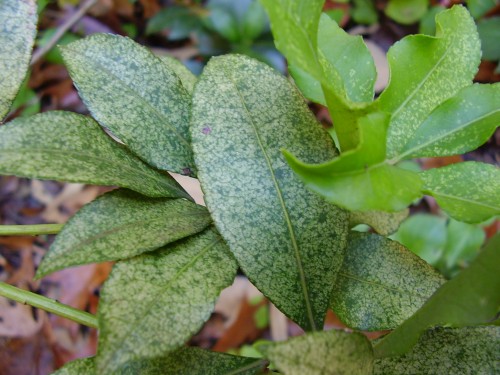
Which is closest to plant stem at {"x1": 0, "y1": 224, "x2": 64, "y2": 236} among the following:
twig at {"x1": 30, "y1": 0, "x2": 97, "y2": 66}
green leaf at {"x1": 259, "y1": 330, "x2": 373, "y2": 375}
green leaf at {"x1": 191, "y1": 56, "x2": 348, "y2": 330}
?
green leaf at {"x1": 191, "y1": 56, "x2": 348, "y2": 330}

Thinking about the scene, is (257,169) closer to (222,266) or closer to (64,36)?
(222,266)

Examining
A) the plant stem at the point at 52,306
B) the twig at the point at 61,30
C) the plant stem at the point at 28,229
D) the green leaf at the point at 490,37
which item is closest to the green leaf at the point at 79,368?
the plant stem at the point at 52,306

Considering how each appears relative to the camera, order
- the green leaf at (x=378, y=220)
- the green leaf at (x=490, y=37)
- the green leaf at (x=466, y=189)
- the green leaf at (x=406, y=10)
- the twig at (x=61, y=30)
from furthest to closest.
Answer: the green leaf at (x=406, y=10)
the green leaf at (x=490, y=37)
the twig at (x=61, y=30)
the green leaf at (x=378, y=220)
the green leaf at (x=466, y=189)

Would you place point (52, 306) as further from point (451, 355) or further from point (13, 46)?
point (451, 355)

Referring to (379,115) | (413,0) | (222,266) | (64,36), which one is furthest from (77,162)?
(413,0)

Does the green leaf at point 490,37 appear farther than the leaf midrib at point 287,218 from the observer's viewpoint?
Yes

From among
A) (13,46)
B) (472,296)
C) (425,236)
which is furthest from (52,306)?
(425,236)

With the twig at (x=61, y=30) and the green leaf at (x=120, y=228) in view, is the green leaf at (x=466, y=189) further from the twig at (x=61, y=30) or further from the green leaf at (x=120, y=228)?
the twig at (x=61, y=30)

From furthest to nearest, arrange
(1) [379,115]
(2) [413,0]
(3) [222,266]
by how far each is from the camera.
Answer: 1. (2) [413,0]
2. (3) [222,266]
3. (1) [379,115]
